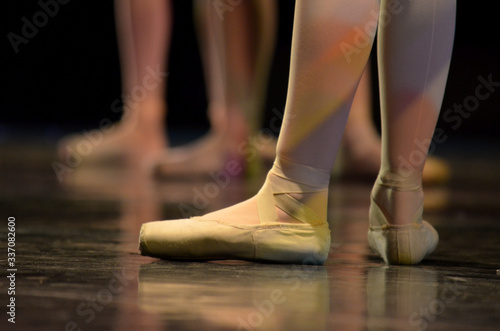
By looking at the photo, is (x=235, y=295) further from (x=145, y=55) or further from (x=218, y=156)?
(x=145, y=55)

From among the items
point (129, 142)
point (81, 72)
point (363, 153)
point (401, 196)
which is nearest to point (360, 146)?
point (363, 153)

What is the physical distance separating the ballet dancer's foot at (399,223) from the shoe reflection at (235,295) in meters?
0.13

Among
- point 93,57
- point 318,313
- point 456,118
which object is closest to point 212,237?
point 318,313

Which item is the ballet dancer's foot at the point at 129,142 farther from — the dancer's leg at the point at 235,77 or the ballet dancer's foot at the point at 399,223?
the ballet dancer's foot at the point at 399,223

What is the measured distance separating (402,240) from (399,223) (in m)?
0.03

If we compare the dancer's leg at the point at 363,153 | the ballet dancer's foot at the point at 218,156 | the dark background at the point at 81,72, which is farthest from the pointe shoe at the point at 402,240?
the dark background at the point at 81,72

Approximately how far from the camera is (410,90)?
1.21 meters

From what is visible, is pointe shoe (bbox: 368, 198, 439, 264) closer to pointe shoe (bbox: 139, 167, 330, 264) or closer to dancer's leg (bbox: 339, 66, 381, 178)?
pointe shoe (bbox: 139, 167, 330, 264)

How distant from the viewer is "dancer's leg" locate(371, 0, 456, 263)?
1.20 meters

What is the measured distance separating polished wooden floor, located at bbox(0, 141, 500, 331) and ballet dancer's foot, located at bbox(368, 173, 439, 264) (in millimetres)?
25

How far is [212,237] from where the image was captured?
1.19 meters

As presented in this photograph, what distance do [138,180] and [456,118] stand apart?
351 cm

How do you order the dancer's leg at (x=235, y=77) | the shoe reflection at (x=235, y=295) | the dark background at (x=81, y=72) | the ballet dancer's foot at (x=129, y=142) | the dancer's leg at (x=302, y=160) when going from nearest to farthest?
the shoe reflection at (x=235, y=295), the dancer's leg at (x=302, y=160), the dancer's leg at (x=235, y=77), the ballet dancer's foot at (x=129, y=142), the dark background at (x=81, y=72)

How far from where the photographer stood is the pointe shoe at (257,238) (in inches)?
46.3
